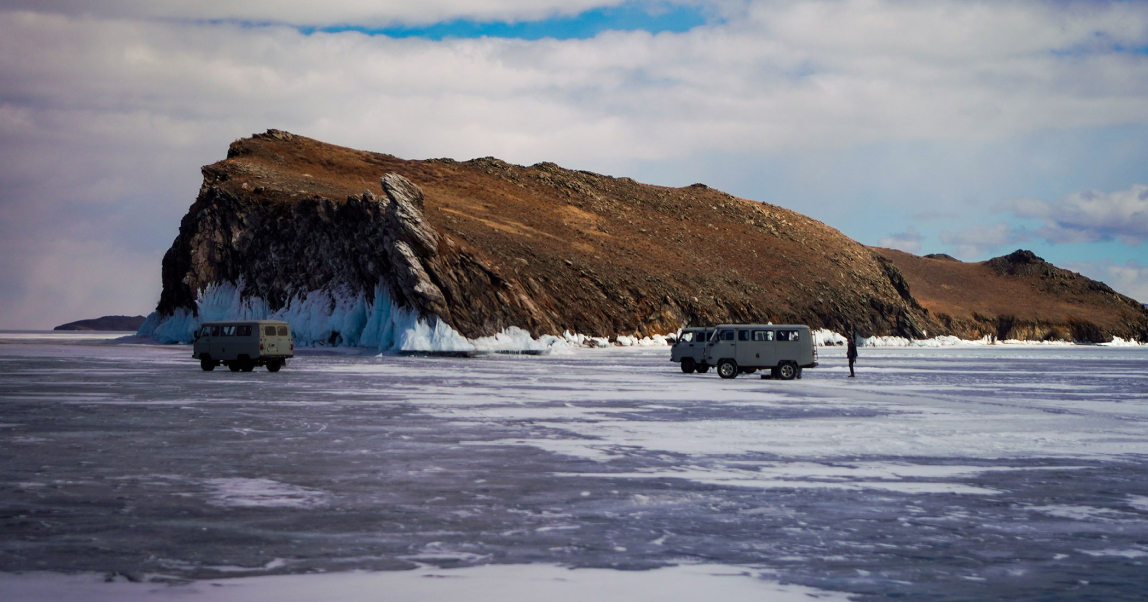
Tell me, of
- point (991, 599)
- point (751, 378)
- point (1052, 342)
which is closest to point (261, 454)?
point (991, 599)

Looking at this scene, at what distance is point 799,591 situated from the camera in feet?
25.9

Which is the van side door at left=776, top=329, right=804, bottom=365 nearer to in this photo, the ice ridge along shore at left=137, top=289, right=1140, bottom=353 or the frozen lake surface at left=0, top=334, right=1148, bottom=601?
the frozen lake surface at left=0, top=334, right=1148, bottom=601

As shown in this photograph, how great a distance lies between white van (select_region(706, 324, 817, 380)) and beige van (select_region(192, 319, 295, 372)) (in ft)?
60.0

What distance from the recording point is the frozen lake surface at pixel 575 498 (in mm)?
8320

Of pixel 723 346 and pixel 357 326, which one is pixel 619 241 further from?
pixel 723 346

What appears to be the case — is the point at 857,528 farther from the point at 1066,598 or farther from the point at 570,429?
the point at 570,429

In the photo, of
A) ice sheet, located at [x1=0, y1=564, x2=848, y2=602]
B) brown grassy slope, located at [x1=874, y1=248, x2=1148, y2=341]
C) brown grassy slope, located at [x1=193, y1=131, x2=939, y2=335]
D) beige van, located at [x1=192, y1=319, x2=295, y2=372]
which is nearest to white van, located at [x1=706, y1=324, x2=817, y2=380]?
beige van, located at [x1=192, y1=319, x2=295, y2=372]

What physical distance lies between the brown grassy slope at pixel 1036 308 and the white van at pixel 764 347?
13557 cm

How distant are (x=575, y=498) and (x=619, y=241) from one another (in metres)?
107

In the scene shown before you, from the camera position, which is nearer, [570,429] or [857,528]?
[857,528]

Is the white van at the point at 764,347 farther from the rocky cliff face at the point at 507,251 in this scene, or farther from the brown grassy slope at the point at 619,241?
the brown grassy slope at the point at 619,241

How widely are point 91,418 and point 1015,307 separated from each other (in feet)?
617

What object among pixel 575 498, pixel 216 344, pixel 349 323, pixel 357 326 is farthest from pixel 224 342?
pixel 575 498

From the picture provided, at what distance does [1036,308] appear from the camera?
18238 centimetres
